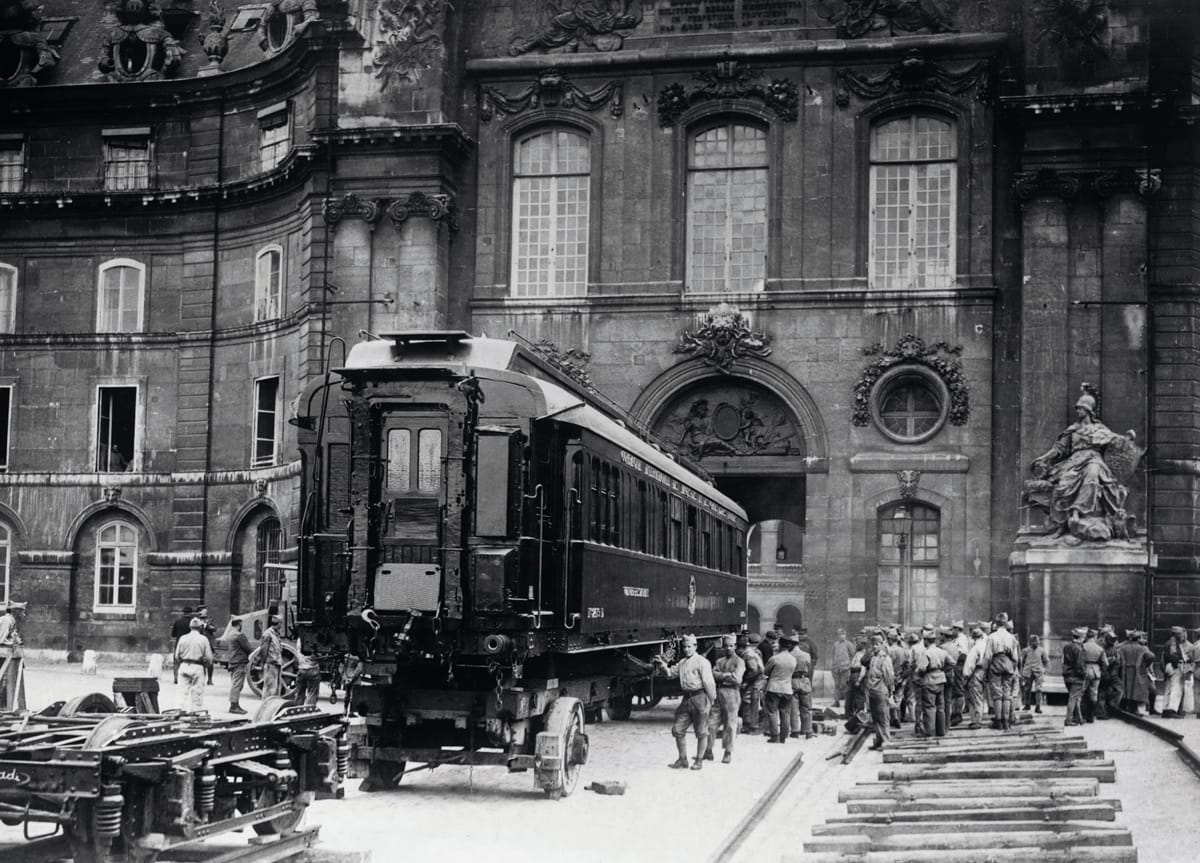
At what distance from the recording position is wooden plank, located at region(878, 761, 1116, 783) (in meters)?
17.9

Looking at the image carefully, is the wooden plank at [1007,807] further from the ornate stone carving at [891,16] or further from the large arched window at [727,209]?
the ornate stone carving at [891,16]

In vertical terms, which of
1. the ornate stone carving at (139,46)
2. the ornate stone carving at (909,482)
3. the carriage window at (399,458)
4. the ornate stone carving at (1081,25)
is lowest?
the carriage window at (399,458)

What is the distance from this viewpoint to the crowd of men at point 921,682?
20359mm

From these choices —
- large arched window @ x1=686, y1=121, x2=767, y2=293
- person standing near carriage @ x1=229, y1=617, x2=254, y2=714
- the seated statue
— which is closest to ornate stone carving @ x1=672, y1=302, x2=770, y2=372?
large arched window @ x1=686, y1=121, x2=767, y2=293

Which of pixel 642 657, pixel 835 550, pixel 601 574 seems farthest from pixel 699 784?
pixel 835 550

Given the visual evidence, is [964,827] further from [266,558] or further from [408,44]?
[266,558]

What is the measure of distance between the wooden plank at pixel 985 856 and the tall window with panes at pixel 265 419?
26.5 metres

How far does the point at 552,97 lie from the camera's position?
35000mm

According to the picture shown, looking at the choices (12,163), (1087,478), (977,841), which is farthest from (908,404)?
(12,163)

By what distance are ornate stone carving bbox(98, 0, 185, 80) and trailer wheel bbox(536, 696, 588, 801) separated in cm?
2723

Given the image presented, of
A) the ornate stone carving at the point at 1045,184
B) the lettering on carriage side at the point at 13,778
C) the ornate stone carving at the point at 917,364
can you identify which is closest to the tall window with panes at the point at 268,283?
the ornate stone carving at the point at 917,364

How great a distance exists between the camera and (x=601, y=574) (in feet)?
58.1

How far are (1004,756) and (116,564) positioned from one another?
81.9 ft

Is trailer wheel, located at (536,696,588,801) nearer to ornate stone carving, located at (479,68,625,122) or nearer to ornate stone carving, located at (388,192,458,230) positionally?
ornate stone carving, located at (388,192,458,230)
